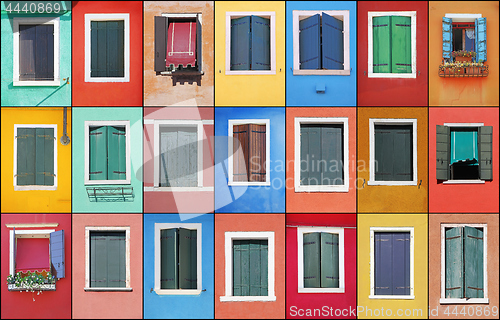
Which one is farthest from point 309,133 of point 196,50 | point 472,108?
point 472,108

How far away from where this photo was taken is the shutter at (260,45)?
11.4 m

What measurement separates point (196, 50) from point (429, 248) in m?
8.95

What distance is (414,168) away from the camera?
11320 mm

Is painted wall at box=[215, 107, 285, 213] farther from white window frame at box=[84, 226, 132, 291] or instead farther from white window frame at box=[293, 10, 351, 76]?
white window frame at box=[84, 226, 132, 291]

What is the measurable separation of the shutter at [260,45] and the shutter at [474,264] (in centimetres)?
785

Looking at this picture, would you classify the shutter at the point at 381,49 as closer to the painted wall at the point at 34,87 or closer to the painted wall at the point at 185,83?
the painted wall at the point at 185,83

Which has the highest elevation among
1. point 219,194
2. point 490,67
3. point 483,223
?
point 490,67

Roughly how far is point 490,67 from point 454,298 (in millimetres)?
6904

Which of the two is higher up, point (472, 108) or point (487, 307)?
point (472, 108)

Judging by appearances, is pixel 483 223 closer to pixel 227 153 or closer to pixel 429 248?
pixel 429 248

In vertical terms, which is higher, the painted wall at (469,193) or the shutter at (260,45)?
the shutter at (260,45)

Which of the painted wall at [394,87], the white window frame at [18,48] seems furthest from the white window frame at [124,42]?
the painted wall at [394,87]

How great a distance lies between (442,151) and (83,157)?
10.6 m

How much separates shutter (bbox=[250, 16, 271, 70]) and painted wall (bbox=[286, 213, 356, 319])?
15.1 feet
